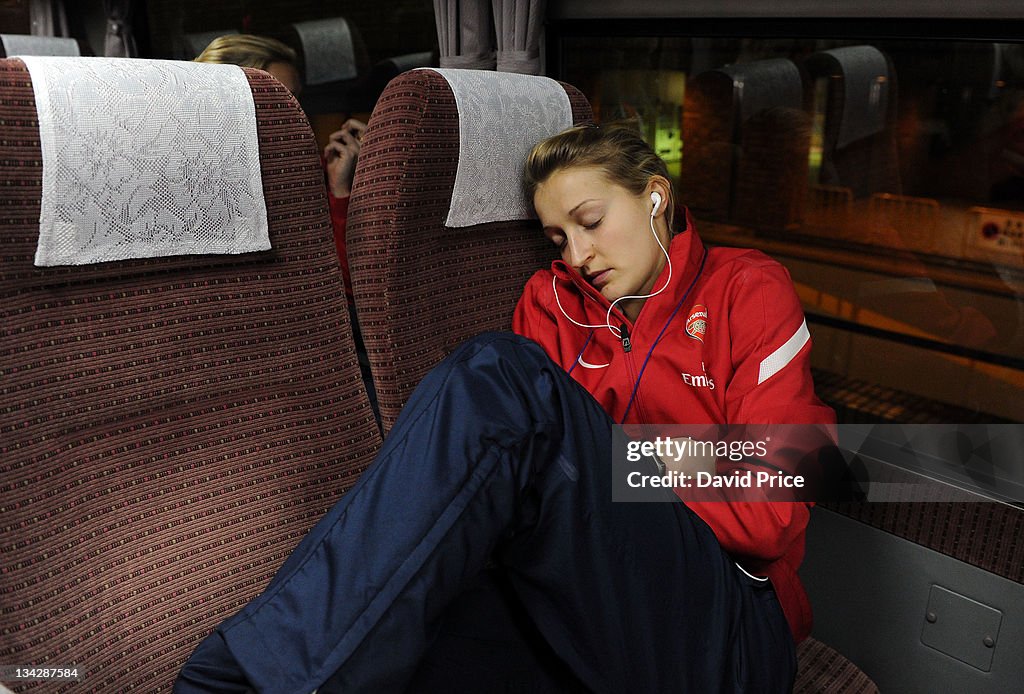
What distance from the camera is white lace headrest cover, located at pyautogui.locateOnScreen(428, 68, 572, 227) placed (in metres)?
1.40

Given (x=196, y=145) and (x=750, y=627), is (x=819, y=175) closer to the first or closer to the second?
(x=750, y=627)

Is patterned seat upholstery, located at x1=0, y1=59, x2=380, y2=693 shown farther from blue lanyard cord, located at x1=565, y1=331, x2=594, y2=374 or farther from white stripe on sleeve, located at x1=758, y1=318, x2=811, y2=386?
white stripe on sleeve, located at x1=758, y1=318, x2=811, y2=386

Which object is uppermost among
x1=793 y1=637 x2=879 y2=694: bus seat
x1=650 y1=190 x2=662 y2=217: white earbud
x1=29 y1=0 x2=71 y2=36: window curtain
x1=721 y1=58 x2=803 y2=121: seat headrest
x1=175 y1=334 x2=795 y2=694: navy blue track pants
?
x1=29 y1=0 x2=71 y2=36: window curtain

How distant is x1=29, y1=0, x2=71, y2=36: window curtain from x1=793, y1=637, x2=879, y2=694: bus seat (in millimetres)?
4458

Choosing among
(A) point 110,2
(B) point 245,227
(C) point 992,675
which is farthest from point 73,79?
(A) point 110,2

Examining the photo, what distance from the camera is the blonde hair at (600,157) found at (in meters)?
1.42

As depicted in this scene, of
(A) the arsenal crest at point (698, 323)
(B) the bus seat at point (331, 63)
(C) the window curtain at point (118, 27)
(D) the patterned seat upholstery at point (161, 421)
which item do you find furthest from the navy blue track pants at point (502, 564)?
(C) the window curtain at point (118, 27)

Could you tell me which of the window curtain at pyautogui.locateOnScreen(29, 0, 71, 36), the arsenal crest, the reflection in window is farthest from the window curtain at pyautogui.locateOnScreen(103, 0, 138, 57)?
the arsenal crest

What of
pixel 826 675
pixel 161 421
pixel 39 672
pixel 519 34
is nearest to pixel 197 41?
pixel 519 34

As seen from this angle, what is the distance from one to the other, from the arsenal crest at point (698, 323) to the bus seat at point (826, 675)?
55 centimetres

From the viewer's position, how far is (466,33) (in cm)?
219

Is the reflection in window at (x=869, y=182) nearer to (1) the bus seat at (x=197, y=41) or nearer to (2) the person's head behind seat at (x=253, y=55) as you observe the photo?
(2) the person's head behind seat at (x=253, y=55)

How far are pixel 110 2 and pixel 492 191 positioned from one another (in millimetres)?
→ 3251

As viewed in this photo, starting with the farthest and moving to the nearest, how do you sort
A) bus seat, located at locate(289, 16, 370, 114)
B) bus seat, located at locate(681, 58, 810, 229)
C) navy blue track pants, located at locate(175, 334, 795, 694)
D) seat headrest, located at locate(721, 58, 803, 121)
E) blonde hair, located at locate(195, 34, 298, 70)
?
bus seat, located at locate(289, 16, 370, 114), blonde hair, located at locate(195, 34, 298, 70), bus seat, located at locate(681, 58, 810, 229), seat headrest, located at locate(721, 58, 803, 121), navy blue track pants, located at locate(175, 334, 795, 694)
